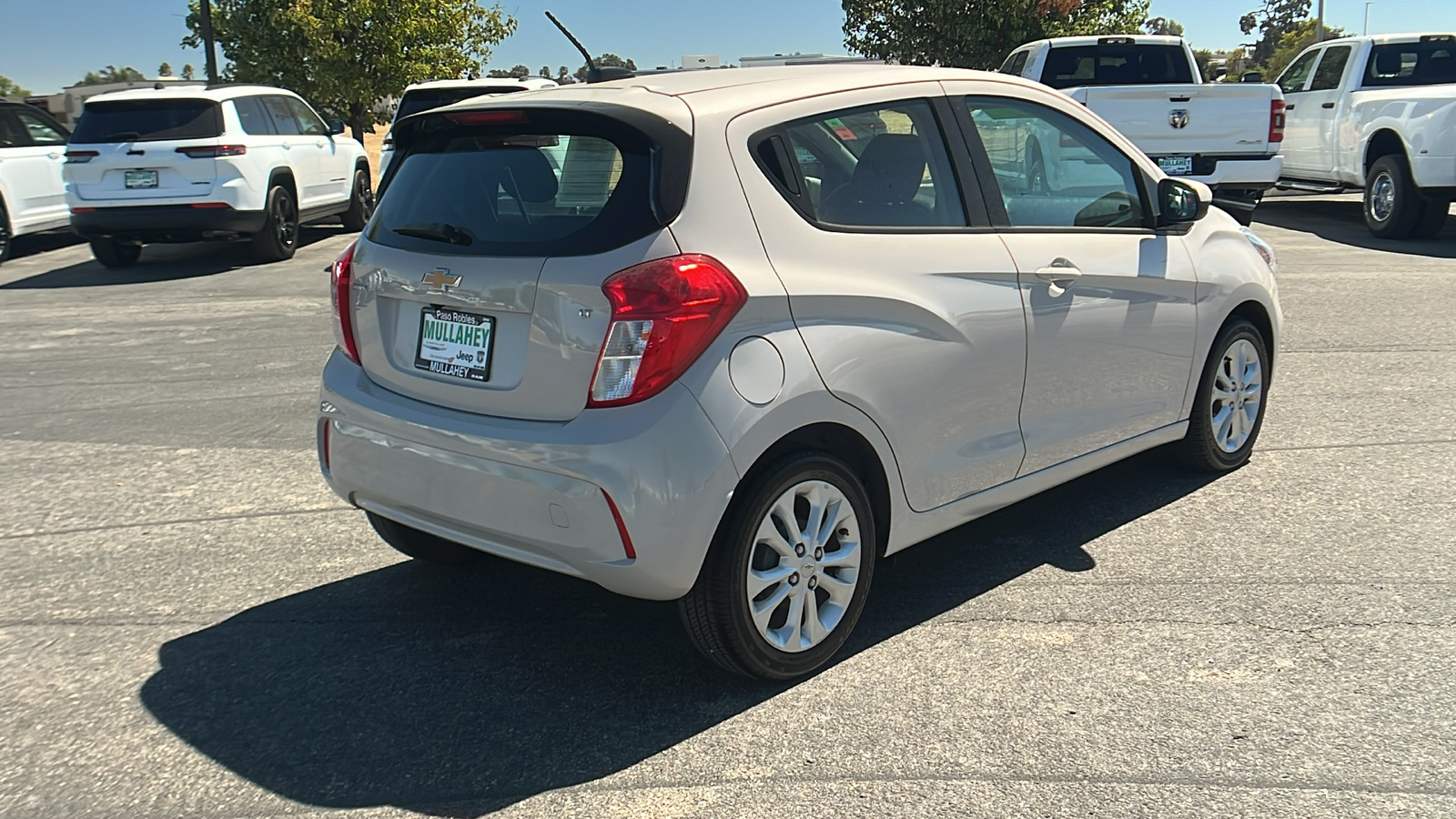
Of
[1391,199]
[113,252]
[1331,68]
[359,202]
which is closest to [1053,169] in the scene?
[1391,199]

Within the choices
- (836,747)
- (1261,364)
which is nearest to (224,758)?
(836,747)

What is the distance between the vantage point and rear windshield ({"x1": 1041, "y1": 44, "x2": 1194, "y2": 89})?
46.0 ft

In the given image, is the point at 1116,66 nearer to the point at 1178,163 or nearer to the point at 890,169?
the point at 1178,163

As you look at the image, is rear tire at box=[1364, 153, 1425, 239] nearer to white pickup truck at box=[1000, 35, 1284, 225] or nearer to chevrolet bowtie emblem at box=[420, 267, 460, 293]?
white pickup truck at box=[1000, 35, 1284, 225]

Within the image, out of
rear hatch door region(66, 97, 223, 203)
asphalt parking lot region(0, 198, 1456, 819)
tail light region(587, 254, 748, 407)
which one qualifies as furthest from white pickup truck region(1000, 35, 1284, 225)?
tail light region(587, 254, 748, 407)

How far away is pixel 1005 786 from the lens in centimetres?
316

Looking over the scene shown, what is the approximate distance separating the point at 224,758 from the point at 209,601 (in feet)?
3.93

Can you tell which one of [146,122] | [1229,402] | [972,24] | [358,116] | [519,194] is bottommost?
[1229,402]

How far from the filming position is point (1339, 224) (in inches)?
602

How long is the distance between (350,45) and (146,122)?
15.1m

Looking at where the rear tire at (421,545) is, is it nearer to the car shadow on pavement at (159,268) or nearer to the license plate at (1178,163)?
the license plate at (1178,163)

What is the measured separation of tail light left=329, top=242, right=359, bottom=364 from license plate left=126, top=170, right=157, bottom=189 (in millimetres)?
9964

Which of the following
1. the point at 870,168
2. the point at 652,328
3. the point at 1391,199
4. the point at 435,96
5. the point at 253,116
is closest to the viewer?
the point at 652,328

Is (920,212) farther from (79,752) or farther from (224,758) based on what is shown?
(79,752)
